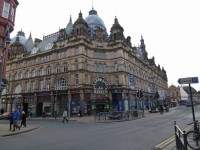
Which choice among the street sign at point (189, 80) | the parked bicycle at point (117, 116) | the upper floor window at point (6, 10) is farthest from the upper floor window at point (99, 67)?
the street sign at point (189, 80)

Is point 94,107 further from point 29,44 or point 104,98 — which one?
point 29,44

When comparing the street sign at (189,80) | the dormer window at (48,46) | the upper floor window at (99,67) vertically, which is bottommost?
the street sign at (189,80)

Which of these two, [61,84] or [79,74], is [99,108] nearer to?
[79,74]

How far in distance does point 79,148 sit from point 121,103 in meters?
33.6

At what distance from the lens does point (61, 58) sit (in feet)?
140

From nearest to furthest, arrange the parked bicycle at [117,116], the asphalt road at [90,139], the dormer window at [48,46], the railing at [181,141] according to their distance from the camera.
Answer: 1. the railing at [181,141]
2. the asphalt road at [90,139]
3. the parked bicycle at [117,116]
4. the dormer window at [48,46]

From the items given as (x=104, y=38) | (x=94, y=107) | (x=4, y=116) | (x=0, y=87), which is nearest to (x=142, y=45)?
(x=104, y=38)

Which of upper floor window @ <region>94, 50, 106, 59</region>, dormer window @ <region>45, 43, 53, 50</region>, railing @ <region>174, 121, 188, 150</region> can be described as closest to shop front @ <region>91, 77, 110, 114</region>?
upper floor window @ <region>94, 50, 106, 59</region>

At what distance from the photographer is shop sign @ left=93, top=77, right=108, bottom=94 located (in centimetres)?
4041

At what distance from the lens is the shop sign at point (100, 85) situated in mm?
40406

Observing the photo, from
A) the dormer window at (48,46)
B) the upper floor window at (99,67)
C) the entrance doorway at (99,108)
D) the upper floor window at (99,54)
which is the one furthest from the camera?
the dormer window at (48,46)

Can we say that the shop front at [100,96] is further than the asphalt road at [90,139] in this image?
Yes

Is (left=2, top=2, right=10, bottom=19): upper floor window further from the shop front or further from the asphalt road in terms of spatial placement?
the shop front

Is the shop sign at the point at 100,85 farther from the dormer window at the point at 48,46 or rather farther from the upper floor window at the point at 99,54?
the dormer window at the point at 48,46
